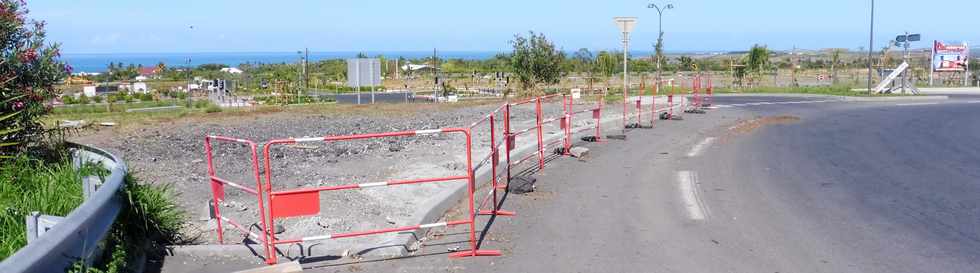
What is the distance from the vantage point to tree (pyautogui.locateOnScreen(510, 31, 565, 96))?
114ft

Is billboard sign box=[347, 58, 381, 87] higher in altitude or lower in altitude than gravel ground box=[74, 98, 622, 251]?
higher

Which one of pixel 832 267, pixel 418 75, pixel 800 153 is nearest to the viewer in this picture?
pixel 832 267


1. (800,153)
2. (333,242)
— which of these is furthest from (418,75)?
(333,242)

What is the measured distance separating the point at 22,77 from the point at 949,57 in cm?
5540

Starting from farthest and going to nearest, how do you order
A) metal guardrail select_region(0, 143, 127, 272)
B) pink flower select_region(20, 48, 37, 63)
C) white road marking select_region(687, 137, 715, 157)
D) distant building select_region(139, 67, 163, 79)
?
distant building select_region(139, 67, 163, 79), white road marking select_region(687, 137, 715, 157), pink flower select_region(20, 48, 37, 63), metal guardrail select_region(0, 143, 127, 272)

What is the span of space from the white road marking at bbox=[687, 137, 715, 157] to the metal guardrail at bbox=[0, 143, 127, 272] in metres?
10.5

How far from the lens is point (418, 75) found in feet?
323

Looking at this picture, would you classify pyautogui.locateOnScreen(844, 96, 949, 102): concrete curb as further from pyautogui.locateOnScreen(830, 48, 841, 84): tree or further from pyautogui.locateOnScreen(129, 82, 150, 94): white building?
pyautogui.locateOnScreen(129, 82, 150, 94): white building

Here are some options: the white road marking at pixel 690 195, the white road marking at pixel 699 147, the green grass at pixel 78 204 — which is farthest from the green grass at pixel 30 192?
the white road marking at pixel 699 147

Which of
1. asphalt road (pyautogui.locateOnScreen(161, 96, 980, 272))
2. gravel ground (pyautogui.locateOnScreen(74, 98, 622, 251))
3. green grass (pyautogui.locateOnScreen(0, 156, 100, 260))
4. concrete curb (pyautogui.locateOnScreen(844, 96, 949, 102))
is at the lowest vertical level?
asphalt road (pyautogui.locateOnScreen(161, 96, 980, 272))

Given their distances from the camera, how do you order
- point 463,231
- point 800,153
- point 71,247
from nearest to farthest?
point 71,247 < point 463,231 < point 800,153

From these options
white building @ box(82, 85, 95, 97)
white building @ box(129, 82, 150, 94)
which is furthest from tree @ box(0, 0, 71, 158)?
white building @ box(129, 82, 150, 94)

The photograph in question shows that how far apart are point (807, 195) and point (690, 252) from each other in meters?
3.72

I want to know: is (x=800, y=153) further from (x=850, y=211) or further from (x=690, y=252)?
(x=690, y=252)
